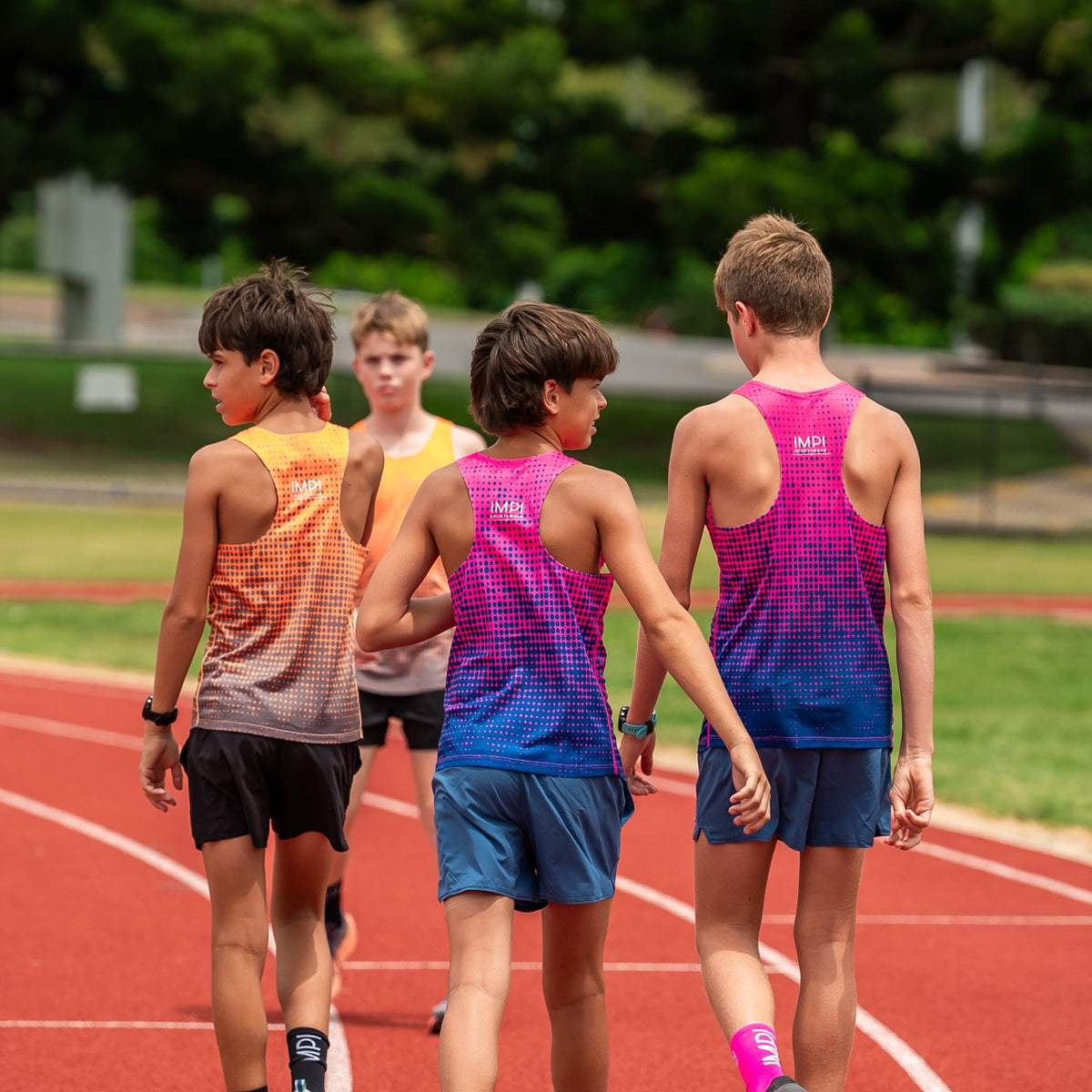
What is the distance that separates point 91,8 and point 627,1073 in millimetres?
25087

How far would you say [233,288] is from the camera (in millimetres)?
3900

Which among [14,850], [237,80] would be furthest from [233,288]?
[237,80]

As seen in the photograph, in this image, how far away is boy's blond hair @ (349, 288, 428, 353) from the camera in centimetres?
539

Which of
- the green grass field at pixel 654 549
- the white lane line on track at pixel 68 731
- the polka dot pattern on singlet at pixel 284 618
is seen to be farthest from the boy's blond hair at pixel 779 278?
the white lane line on track at pixel 68 731

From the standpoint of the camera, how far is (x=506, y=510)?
3492 millimetres

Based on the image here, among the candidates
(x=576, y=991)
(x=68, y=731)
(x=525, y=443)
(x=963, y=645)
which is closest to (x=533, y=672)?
(x=525, y=443)

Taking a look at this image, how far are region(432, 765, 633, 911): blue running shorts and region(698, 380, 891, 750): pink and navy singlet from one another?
36cm

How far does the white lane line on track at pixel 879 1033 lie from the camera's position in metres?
4.76

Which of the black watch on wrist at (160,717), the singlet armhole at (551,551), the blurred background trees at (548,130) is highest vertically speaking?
the blurred background trees at (548,130)

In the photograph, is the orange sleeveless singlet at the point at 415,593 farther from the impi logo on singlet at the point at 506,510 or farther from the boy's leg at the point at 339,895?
the impi logo on singlet at the point at 506,510

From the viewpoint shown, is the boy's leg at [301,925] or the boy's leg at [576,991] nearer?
the boy's leg at [576,991]

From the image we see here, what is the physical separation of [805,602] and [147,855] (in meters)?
4.38

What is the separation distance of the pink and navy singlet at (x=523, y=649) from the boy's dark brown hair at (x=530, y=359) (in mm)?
115

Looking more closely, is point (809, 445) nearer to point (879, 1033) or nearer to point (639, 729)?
point (639, 729)
